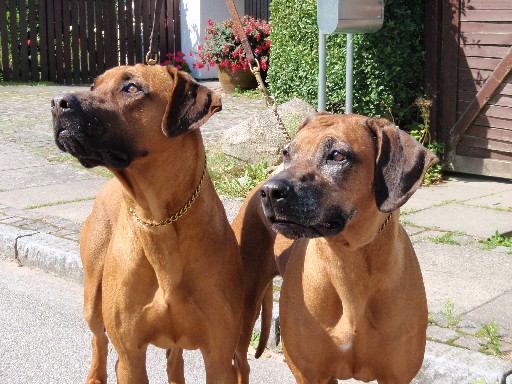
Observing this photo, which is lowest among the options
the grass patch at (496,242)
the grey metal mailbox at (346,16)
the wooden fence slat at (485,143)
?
the grass patch at (496,242)

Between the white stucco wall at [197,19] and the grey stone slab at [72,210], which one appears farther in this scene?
the white stucco wall at [197,19]

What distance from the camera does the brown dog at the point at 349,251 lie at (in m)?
3.19

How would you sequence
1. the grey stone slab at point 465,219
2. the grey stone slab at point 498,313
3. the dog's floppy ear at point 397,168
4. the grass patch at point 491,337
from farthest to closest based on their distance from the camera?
the grey stone slab at point 465,219
the grey stone slab at point 498,313
the grass patch at point 491,337
the dog's floppy ear at point 397,168

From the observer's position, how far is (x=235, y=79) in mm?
17859

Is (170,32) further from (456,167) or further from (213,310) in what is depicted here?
(213,310)

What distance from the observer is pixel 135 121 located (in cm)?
354

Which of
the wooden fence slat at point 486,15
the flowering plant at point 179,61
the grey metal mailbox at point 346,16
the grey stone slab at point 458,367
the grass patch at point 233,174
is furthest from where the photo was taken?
the flowering plant at point 179,61

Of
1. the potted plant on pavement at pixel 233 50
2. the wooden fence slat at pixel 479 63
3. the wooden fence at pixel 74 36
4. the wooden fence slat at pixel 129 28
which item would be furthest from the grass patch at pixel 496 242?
the wooden fence slat at pixel 129 28

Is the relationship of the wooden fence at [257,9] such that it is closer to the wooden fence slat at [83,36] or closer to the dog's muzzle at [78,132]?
the wooden fence slat at [83,36]

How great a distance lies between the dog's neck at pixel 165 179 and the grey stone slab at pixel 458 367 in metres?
1.84

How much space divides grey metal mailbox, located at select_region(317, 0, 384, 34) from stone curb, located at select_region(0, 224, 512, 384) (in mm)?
2867

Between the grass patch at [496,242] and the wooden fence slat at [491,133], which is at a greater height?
the wooden fence slat at [491,133]

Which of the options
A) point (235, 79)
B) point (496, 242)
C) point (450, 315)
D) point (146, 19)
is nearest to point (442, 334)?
point (450, 315)

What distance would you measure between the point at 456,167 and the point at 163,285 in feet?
21.9
